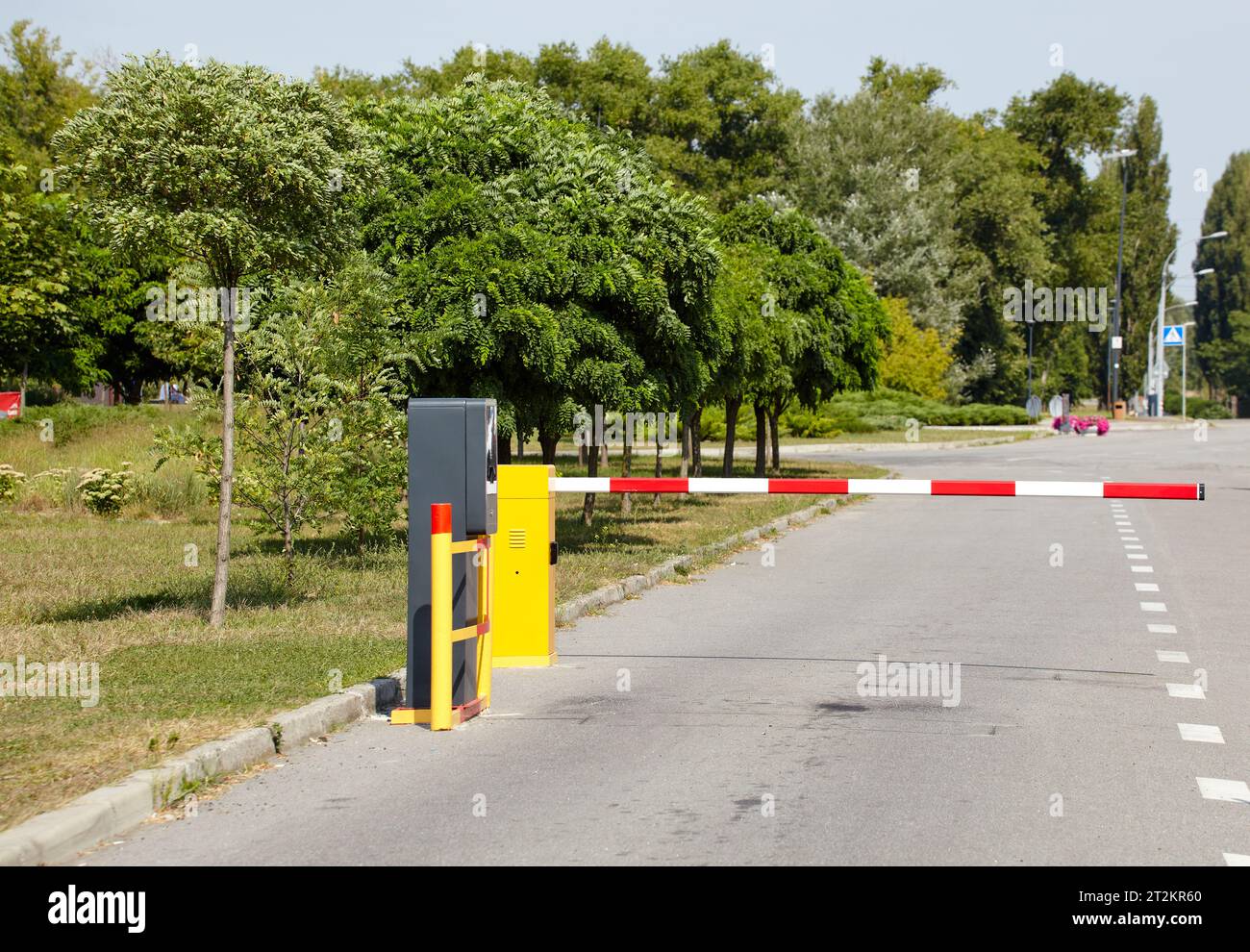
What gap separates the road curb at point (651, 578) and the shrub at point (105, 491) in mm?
9462

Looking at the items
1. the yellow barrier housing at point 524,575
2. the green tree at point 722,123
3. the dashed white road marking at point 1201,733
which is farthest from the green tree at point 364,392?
the green tree at point 722,123

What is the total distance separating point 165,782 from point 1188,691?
6536mm

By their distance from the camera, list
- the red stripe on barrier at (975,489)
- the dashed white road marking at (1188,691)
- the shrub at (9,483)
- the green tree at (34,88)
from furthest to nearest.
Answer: the green tree at (34,88) < the shrub at (9,483) < the red stripe on barrier at (975,489) < the dashed white road marking at (1188,691)

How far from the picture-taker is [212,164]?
10.9 metres

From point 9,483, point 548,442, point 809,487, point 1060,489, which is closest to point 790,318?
point 548,442

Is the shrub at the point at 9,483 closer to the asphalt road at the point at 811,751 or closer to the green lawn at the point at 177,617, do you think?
the green lawn at the point at 177,617

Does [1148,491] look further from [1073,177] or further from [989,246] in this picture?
[1073,177]

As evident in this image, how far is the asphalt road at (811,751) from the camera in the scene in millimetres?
6152

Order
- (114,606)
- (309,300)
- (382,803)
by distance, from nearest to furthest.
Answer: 1. (382,803)
2. (114,606)
3. (309,300)

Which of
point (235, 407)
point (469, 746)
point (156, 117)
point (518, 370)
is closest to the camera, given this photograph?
point (469, 746)
